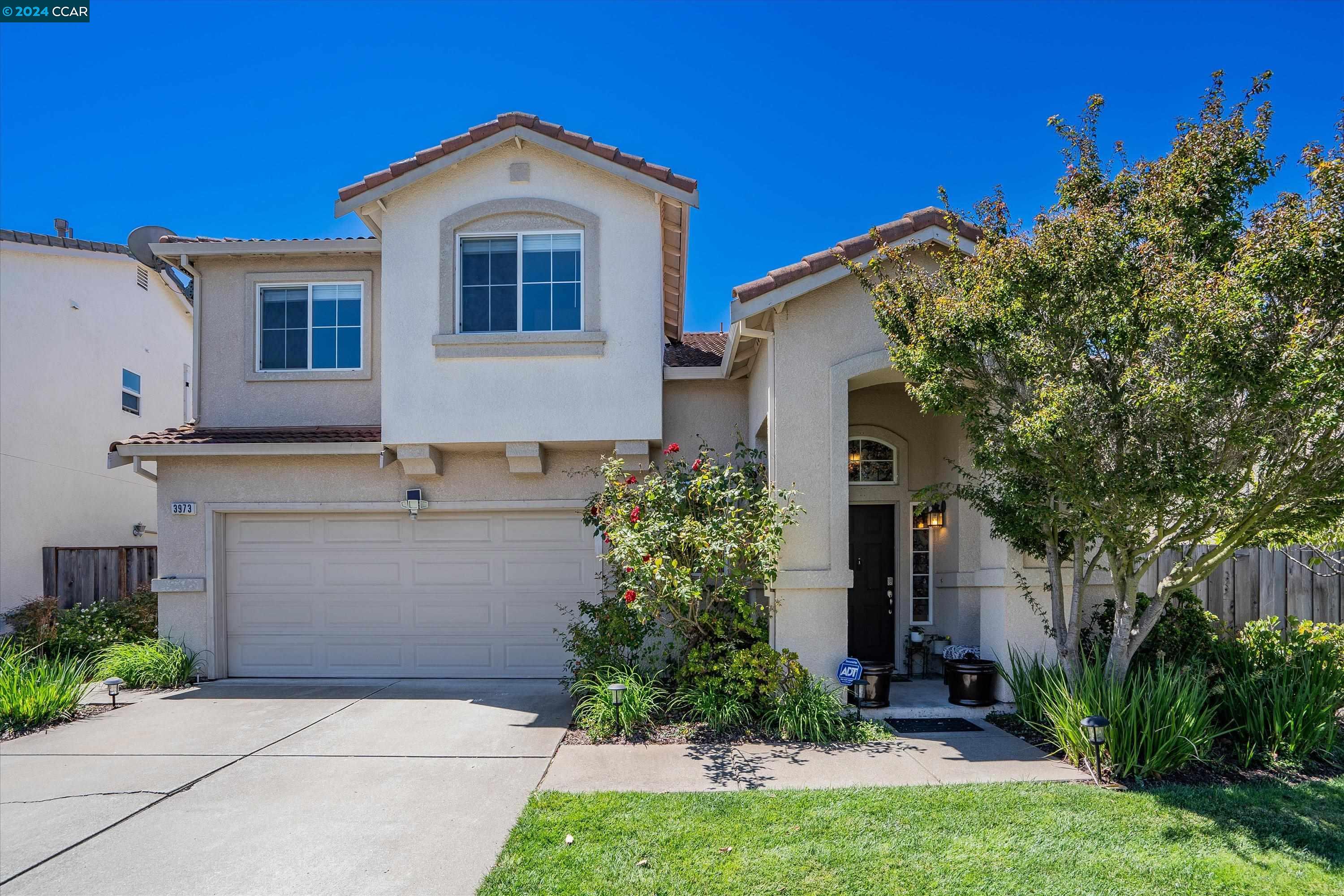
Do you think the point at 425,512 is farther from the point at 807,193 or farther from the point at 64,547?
the point at 807,193

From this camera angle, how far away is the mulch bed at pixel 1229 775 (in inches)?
236

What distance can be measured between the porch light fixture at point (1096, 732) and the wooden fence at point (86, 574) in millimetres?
13674

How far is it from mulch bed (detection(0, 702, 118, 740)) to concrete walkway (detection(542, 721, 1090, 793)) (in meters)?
5.60

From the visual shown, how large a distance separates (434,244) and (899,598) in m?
7.77

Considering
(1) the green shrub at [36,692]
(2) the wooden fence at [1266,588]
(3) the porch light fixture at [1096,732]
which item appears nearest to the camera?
(3) the porch light fixture at [1096,732]

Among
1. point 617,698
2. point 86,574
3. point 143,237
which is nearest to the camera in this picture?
point 617,698

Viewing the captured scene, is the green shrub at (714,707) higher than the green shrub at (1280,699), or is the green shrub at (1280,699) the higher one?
the green shrub at (1280,699)

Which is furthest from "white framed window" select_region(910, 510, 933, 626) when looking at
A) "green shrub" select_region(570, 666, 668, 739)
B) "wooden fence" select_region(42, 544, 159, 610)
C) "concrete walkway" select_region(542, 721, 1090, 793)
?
"wooden fence" select_region(42, 544, 159, 610)

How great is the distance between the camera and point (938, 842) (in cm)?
493

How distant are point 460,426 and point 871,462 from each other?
18.3 feet

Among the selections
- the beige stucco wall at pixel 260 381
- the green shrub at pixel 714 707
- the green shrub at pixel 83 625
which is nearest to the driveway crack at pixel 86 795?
the green shrub at pixel 714 707

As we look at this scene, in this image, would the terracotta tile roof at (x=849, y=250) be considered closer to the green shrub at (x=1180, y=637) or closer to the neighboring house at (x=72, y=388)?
the green shrub at (x=1180, y=637)

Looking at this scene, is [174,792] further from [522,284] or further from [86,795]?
[522,284]

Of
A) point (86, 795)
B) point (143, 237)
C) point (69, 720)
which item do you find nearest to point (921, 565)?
point (86, 795)
